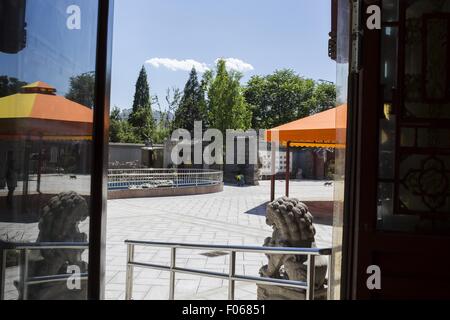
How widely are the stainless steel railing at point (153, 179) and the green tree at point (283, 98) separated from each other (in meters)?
19.0

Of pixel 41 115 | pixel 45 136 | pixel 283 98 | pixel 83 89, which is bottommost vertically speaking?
pixel 45 136

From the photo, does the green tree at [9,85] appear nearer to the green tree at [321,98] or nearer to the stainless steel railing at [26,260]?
the stainless steel railing at [26,260]

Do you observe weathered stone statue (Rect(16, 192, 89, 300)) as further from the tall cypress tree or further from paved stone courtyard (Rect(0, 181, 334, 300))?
the tall cypress tree

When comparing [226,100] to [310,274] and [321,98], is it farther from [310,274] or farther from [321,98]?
[310,274]

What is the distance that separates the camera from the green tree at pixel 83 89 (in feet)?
6.52

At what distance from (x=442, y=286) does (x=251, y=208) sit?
35.8 ft

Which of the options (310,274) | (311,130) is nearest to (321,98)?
(311,130)

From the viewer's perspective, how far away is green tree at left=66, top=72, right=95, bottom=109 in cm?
199

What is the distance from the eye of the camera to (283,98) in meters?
36.4

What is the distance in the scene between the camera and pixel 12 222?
2.03m

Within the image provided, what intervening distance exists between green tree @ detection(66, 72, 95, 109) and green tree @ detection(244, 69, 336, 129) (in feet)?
111

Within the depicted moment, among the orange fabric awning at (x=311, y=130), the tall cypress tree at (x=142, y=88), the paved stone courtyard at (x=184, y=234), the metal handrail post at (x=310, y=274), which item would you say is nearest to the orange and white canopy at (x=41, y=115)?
the paved stone courtyard at (x=184, y=234)

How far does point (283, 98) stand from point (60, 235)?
35386mm
